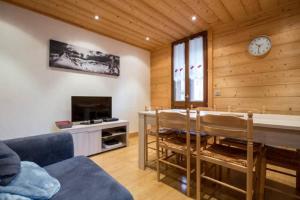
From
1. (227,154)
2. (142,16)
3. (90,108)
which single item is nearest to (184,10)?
(142,16)

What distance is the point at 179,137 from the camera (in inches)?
85.5

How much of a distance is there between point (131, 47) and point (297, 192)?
4099mm

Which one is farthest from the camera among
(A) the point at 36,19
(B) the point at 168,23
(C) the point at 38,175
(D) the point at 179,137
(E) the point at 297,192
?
(B) the point at 168,23

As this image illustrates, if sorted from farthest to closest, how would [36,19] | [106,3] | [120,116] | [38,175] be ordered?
[120,116] < [36,19] < [106,3] < [38,175]

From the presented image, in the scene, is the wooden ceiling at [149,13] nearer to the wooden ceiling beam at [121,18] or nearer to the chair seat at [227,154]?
the wooden ceiling beam at [121,18]

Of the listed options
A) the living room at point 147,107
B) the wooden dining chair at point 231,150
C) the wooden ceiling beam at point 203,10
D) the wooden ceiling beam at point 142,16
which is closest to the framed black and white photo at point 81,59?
the living room at point 147,107

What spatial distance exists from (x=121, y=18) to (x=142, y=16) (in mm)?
399

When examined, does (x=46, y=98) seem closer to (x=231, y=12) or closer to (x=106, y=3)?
(x=106, y=3)

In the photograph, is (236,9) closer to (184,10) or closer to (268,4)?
(268,4)

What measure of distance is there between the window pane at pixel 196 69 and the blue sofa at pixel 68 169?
2.86 m

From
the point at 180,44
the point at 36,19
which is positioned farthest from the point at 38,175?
the point at 180,44

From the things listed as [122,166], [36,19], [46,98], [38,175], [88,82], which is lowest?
[122,166]

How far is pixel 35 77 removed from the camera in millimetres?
2736

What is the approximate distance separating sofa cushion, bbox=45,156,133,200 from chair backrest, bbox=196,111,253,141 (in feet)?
3.05
